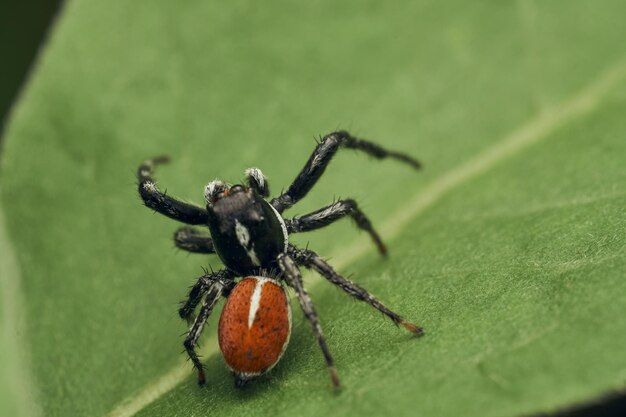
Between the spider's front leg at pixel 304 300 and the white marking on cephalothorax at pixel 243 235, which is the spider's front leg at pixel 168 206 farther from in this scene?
the spider's front leg at pixel 304 300

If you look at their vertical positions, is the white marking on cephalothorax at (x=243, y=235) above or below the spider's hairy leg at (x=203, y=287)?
above

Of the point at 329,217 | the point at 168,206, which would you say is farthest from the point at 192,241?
the point at 329,217

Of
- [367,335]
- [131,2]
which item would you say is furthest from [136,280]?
[131,2]

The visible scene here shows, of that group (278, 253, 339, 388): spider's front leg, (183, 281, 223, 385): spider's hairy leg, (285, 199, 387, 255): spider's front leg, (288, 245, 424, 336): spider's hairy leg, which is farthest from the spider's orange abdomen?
(285, 199, 387, 255): spider's front leg

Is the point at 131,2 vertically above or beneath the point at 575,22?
above

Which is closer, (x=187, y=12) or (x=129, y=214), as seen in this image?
(x=129, y=214)

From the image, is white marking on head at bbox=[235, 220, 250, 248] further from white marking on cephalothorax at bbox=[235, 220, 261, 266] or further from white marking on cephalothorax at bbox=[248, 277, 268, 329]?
white marking on cephalothorax at bbox=[248, 277, 268, 329]

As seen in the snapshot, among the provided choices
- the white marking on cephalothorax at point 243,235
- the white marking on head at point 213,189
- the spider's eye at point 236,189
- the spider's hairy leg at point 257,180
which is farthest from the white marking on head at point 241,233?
the spider's hairy leg at point 257,180

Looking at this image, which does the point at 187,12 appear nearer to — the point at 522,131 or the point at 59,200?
the point at 59,200
